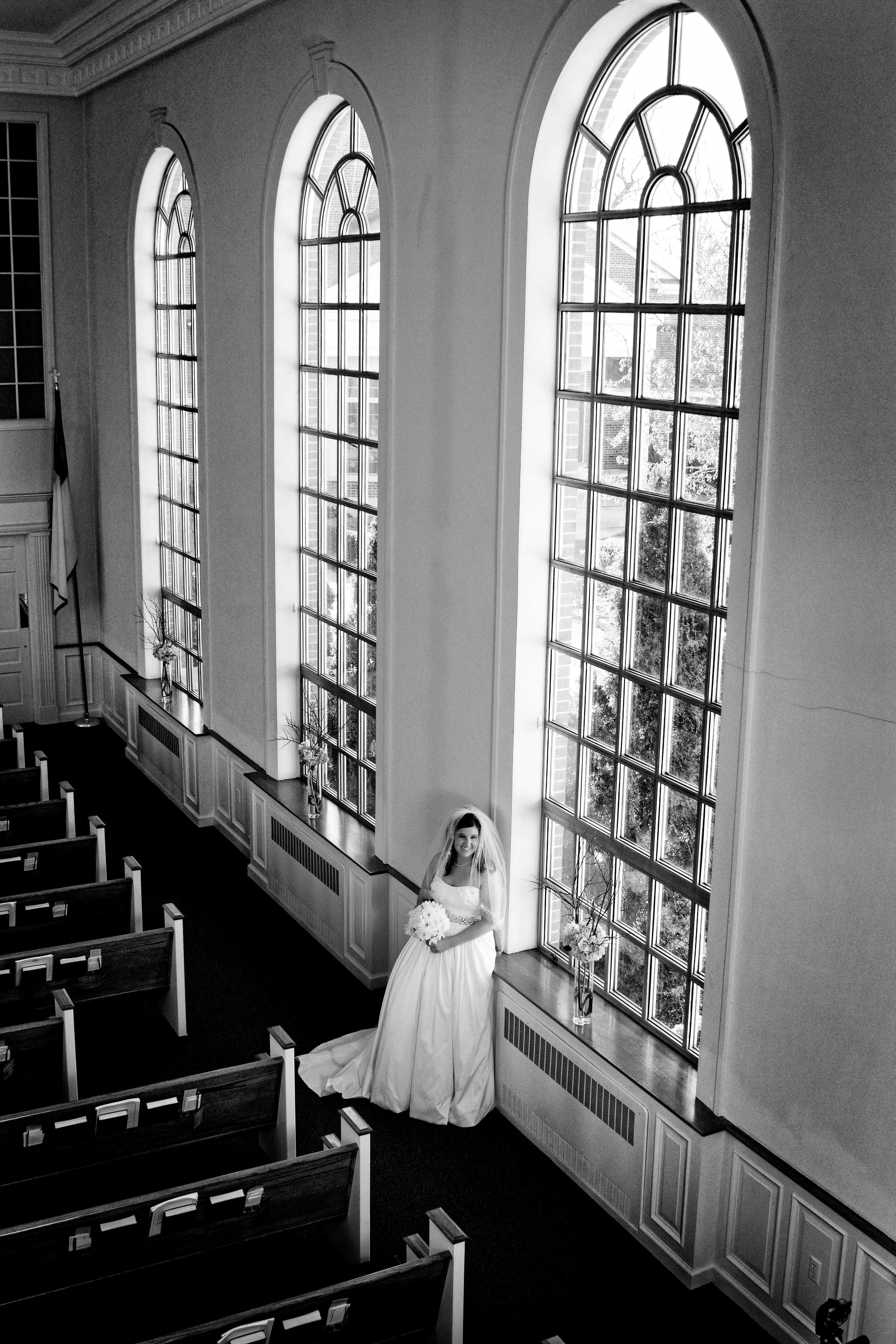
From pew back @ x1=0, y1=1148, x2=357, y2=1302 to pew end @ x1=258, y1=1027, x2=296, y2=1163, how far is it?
2.54 ft

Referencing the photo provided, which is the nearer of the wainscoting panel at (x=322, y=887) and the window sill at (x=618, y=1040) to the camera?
the window sill at (x=618, y=1040)

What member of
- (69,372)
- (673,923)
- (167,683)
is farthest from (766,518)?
(69,372)

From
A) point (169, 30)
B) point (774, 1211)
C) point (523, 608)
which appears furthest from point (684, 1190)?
point (169, 30)

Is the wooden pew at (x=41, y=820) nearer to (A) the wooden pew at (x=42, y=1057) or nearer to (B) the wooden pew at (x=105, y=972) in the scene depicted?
(B) the wooden pew at (x=105, y=972)

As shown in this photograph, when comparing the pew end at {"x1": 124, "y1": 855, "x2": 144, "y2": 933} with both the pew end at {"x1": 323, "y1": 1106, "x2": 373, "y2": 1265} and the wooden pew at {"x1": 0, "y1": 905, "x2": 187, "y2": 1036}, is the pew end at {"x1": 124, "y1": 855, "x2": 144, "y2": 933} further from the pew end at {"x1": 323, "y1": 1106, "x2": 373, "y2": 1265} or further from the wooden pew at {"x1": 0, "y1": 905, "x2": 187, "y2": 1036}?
the pew end at {"x1": 323, "y1": 1106, "x2": 373, "y2": 1265}

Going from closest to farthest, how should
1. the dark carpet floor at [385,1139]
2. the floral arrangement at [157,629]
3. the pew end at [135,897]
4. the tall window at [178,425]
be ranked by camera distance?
the dark carpet floor at [385,1139]
the pew end at [135,897]
the tall window at [178,425]
the floral arrangement at [157,629]

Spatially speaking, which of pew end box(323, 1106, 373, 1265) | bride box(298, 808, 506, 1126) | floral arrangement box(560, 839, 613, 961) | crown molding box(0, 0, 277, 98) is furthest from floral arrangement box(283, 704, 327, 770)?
crown molding box(0, 0, 277, 98)

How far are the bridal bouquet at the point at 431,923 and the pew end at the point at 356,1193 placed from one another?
4.76ft

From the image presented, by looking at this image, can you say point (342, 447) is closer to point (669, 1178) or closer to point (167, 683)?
point (167, 683)

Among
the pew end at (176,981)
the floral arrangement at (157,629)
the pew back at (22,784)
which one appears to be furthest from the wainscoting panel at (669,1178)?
the floral arrangement at (157,629)

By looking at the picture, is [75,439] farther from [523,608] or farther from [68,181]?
[523,608]

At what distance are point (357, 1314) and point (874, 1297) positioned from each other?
200 cm

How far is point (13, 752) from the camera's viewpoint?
11.8 metres

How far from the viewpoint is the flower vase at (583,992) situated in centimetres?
703
